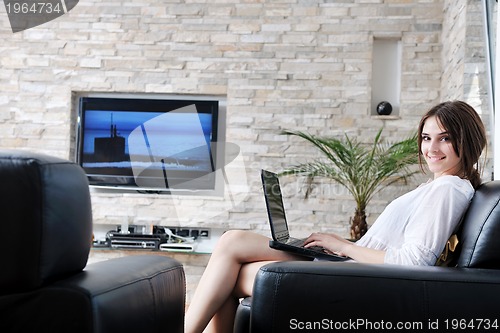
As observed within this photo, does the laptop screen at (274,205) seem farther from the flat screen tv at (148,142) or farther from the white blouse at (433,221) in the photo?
the flat screen tv at (148,142)

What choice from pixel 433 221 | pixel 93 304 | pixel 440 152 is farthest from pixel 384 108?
pixel 93 304

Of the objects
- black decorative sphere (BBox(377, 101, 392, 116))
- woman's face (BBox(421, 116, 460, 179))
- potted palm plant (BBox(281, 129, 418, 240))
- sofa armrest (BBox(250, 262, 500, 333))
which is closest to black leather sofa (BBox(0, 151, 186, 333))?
sofa armrest (BBox(250, 262, 500, 333))

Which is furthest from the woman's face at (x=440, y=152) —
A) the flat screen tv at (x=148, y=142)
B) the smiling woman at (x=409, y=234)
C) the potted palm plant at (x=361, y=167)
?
the flat screen tv at (x=148, y=142)

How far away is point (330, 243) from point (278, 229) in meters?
0.30

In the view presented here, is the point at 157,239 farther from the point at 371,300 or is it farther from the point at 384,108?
the point at 371,300

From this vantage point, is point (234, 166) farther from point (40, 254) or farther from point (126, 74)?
point (40, 254)

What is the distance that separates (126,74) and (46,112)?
0.69 m

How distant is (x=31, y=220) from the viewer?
104 centimetres

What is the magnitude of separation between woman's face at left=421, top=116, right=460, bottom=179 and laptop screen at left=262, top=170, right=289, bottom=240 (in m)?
0.53

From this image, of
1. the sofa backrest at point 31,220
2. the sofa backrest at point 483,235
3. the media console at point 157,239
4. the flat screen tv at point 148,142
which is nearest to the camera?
the sofa backrest at point 31,220

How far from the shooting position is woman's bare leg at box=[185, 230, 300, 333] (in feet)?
6.30

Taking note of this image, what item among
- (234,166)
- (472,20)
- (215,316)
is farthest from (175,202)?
(215,316)

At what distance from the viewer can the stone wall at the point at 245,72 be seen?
16.4 feet

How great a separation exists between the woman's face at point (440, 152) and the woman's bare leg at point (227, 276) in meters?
0.53
